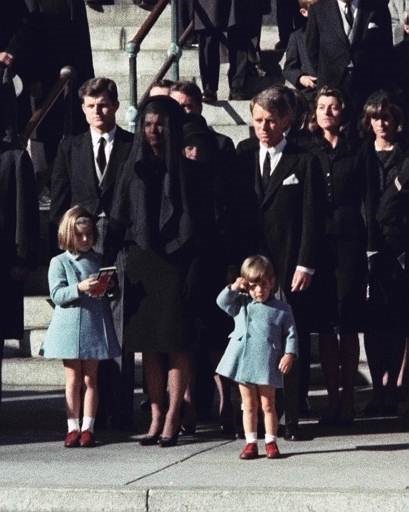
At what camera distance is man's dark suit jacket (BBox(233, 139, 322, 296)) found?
41.3ft

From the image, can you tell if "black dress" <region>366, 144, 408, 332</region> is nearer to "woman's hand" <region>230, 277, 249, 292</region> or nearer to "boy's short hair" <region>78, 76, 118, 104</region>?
"woman's hand" <region>230, 277, 249, 292</region>

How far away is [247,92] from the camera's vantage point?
18.5m

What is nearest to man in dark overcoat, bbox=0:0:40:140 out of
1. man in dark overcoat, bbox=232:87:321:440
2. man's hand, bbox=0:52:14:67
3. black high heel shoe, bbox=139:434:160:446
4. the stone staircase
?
man's hand, bbox=0:52:14:67

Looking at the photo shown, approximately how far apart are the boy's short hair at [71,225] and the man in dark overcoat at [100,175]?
0.35 metres

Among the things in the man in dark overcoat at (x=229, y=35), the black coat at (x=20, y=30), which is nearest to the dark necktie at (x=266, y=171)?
the black coat at (x=20, y=30)

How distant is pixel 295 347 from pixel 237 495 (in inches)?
60.4

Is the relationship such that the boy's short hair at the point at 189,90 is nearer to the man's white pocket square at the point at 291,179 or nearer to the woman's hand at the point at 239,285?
the man's white pocket square at the point at 291,179

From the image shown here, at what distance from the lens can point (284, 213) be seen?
12.6 metres

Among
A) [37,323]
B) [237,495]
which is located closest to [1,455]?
[237,495]

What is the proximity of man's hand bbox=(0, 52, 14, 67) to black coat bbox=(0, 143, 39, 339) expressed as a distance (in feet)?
6.62

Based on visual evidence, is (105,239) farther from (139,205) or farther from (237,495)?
(237,495)

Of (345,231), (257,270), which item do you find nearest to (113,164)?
(345,231)

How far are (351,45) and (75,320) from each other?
456 cm

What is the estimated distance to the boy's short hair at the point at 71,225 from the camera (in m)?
12.4
